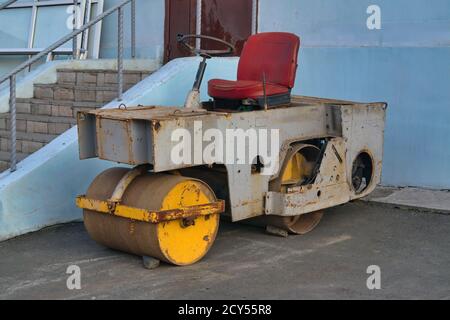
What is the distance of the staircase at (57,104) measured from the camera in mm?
8438

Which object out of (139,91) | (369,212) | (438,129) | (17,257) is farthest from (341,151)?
(17,257)

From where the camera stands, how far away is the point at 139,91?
795 centimetres

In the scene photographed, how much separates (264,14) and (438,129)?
8.71ft

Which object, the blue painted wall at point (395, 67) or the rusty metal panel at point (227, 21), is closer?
the blue painted wall at point (395, 67)

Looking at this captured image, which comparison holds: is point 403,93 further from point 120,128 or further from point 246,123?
point 120,128

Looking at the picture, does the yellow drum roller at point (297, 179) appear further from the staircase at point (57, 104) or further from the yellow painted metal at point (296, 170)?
the staircase at point (57, 104)

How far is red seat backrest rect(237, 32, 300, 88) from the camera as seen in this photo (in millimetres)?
6699

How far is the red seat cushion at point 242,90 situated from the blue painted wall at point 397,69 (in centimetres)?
212

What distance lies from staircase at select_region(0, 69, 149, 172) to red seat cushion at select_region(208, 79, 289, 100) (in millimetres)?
2391

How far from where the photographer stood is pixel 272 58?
679 centimetres

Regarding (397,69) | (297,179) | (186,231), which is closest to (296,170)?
(297,179)

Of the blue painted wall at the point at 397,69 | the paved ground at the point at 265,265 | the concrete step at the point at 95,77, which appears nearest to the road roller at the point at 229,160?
the paved ground at the point at 265,265

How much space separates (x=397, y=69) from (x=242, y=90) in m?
2.61

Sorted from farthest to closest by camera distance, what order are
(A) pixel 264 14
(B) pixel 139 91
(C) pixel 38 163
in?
(A) pixel 264 14 → (B) pixel 139 91 → (C) pixel 38 163
